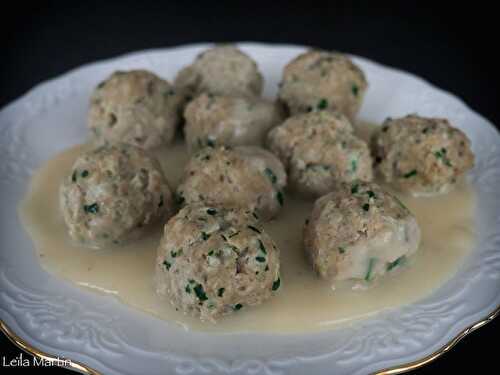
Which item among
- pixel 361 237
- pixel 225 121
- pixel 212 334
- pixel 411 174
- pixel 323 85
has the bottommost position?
pixel 212 334

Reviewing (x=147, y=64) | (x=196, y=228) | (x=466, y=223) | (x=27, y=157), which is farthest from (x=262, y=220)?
(x=147, y=64)

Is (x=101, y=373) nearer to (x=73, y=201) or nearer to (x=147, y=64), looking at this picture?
(x=73, y=201)

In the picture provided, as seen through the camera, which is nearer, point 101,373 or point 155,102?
point 101,373

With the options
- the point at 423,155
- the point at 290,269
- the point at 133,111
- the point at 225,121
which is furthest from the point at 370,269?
the point at 133,111

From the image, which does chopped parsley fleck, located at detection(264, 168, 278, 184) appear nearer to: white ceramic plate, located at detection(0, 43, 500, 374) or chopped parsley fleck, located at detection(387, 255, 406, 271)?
chopped parsley fleck, located at detection(387, 255, 406, 271)

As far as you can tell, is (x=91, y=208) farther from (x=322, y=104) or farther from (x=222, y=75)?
(x=322, y=104)
